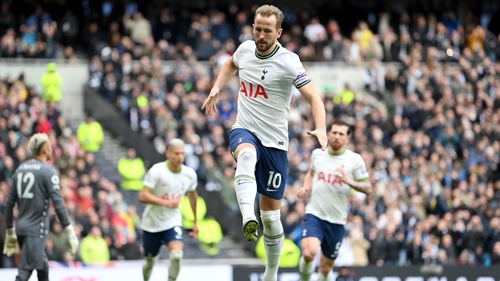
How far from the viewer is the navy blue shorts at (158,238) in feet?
47.1

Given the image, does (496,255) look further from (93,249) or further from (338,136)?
(338,136)

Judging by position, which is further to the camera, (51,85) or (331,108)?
(331,108)

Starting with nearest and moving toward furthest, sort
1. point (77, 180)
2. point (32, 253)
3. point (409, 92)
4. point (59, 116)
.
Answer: point (32, 253)
point (77, 180)
point (59, 116)
point (409, 92)

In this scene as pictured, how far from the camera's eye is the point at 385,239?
21281 millimetres

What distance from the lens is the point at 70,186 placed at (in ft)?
66.4

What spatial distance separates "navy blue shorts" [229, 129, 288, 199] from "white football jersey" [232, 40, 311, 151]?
0.07m

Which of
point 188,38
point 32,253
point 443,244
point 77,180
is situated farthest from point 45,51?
point 32,253

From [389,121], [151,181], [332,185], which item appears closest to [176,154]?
[151,181]

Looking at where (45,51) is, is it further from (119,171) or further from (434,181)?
(434,181)

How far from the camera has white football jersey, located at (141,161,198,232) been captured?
47.3ft

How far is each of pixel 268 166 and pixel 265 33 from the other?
1.45 meters

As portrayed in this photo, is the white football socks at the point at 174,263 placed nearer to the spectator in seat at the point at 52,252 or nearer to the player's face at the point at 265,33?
the player's face at the point at 265,33

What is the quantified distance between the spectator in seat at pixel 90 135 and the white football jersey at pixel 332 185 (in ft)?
35.7

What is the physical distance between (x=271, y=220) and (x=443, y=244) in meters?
11.8
